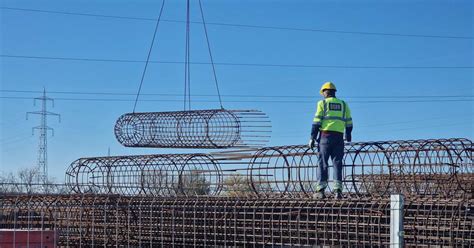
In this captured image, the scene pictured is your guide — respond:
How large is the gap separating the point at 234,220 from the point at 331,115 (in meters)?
2.02

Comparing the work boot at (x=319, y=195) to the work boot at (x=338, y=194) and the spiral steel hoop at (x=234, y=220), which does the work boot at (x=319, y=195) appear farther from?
the spiral steel hoop at (x=234, y=220)

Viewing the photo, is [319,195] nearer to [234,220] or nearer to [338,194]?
[338,194]

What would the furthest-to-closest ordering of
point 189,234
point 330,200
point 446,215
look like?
point 189,234, point 330,200, point 446,215

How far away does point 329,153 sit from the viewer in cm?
1087

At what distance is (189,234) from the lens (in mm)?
11477

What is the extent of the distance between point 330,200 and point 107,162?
19.7 ft

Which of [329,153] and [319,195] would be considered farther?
[329,153]

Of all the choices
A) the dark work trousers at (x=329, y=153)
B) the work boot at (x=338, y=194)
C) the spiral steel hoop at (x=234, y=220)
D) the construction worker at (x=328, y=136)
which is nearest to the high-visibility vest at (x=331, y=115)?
the construction worker at (x=328, y=136)

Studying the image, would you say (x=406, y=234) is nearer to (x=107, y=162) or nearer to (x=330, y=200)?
(x=330, y=200)

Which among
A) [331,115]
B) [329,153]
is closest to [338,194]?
[329,153]

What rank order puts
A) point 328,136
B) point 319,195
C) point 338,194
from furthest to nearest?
point 328,136
point 319,195
point 338,194

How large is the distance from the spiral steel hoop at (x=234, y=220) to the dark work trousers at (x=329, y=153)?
78 cm

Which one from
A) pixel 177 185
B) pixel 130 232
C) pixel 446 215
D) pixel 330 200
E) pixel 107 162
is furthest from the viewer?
pixel 107 162

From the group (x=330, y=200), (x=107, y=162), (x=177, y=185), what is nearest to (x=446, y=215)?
(x=330, y=200)
